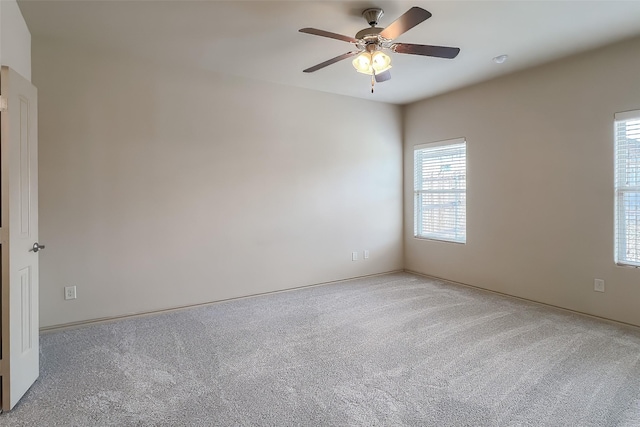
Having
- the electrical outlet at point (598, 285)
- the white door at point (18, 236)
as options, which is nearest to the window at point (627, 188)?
the electrical outlet at point (598, 285)

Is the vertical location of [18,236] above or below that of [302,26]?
below

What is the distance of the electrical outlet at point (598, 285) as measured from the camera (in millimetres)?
3335

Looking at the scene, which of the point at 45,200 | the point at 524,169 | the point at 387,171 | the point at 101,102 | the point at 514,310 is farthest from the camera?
the point at 387,171

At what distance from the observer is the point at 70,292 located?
10.5ft

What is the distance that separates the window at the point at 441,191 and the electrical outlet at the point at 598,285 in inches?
60.1

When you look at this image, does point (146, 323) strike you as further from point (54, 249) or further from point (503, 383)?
point (503, 383)

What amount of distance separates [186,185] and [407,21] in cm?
274

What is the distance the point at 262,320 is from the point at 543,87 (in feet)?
13.0

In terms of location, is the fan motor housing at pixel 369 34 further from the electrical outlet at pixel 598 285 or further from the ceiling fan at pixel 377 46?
the electrical outlet at pixel 598 285

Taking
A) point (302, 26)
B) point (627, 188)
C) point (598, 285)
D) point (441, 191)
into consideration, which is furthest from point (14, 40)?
point (598, 285)

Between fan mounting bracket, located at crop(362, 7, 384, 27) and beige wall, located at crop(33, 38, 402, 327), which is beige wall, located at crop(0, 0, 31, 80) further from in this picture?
fan mounting bracket, located at crop(362, 7, 384, 27)

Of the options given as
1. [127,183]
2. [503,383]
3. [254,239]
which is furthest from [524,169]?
[127,183]

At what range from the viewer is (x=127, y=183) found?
11.3 feet

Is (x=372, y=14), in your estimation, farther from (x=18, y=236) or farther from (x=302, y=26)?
(x=18, y=236)
